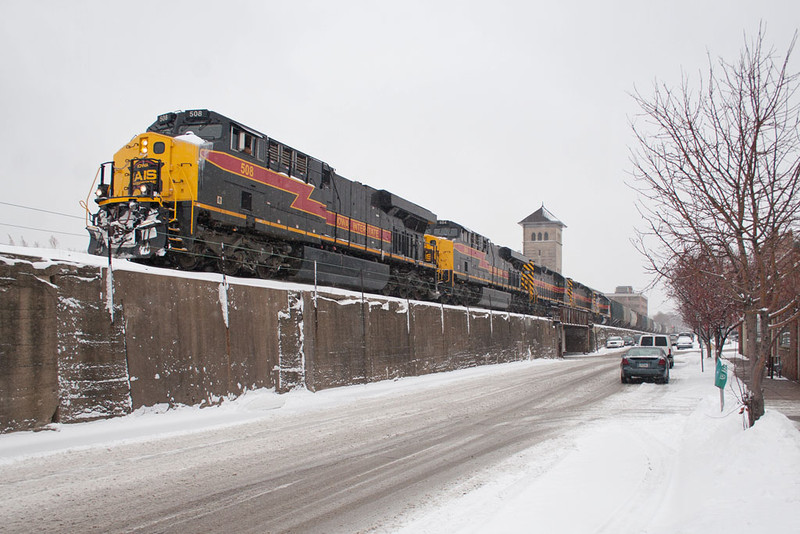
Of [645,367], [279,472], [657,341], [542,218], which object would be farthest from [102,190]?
[542,218]

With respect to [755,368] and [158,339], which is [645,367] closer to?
[755,368]

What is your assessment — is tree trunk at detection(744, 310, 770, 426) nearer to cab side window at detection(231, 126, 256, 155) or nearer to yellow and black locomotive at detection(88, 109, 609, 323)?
yellow and black locomotive at detection(88, 109, 609, 323)

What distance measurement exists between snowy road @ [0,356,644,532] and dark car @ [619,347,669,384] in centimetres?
760

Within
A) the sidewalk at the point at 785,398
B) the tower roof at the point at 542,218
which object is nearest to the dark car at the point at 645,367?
the sidewalk at the point at 785,398

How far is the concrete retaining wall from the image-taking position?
8.27 meters

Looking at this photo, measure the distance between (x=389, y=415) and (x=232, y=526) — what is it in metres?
6.49

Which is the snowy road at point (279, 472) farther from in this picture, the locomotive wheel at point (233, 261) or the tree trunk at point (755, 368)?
the locomotive wheel at point (233, 261)

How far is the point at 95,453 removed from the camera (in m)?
7.40

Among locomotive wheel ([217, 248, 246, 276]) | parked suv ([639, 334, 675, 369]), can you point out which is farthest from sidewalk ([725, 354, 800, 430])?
locomotive wheel ([217, 248, 246, 276])

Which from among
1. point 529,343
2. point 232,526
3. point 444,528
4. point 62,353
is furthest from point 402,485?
point 529,343

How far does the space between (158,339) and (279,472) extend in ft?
15.6

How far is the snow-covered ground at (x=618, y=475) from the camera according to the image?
4676 millimetres

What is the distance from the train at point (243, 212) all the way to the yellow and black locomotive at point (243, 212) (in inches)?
1.1

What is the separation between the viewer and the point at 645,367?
18.4 meters
